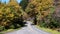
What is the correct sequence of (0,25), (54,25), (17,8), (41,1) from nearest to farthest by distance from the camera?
1. (0,25)
2. (54,25)
3. (17,8)
4. (41,1)

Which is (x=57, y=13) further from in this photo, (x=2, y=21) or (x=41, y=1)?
(x=41, y=1)

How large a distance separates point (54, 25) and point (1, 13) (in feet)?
42.2

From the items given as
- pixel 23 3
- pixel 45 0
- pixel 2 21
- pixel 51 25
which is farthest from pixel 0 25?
pixel 23 3

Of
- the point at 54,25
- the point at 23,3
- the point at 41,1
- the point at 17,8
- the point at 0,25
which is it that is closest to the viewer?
the point at 0,25

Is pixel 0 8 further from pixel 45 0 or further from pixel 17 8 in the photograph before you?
pixel 45 0

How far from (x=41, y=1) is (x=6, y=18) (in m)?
24.9

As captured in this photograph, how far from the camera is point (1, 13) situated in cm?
5047

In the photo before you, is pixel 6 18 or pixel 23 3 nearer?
pixel 6 18

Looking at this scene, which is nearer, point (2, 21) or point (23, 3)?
point (2, 21)

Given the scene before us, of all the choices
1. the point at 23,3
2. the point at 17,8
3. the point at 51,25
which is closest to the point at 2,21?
the point at 51,25

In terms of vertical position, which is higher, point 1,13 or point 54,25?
point 1,13

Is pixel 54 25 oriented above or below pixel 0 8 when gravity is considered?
below

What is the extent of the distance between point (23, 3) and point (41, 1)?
7595 centimetres

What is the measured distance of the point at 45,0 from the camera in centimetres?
7344
